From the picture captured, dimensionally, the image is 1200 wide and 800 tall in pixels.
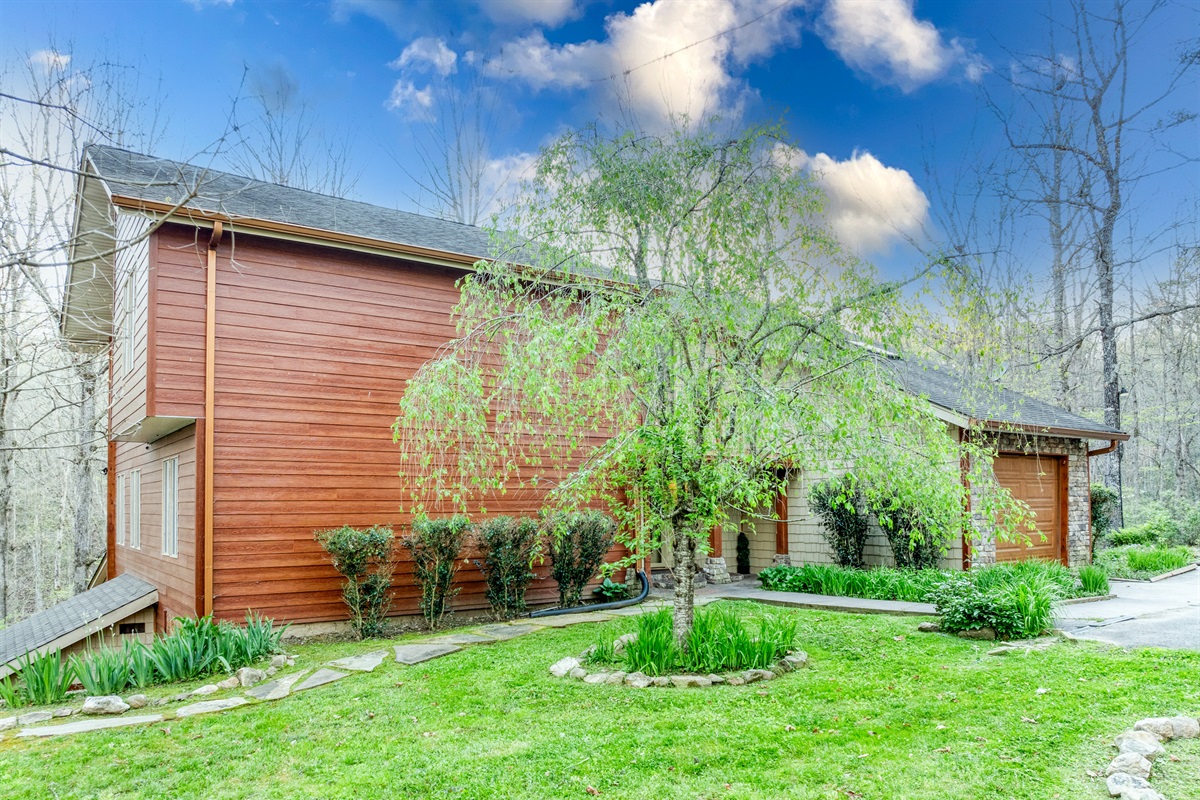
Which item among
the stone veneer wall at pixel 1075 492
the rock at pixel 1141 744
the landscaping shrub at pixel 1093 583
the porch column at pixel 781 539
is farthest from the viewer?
the porch column at pixel 781 539

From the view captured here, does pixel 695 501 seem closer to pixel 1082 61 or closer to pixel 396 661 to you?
pixel 396 661

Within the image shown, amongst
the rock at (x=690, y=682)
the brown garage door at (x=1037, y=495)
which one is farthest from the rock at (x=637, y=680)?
the brown garage door at (x=1037, y=495)

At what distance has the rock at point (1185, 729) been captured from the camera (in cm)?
378

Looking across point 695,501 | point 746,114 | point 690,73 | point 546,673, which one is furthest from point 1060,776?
point 690,73

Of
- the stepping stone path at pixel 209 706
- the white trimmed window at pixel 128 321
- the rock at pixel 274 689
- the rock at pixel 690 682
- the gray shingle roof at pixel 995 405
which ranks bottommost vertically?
the rock at pixel 274 689

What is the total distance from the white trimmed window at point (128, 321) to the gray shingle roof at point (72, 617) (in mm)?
2881

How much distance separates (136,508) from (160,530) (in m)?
2.18

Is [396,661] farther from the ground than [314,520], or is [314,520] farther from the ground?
[314,520]

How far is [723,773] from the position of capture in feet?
12.0

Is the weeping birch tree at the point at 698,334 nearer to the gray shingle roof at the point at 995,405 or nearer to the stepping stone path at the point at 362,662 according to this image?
the stepping stone path at the point at 362,662

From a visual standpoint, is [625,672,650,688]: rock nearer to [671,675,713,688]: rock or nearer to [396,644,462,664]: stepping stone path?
[671,675,713,688]: rock

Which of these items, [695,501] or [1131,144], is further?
[1131,144]

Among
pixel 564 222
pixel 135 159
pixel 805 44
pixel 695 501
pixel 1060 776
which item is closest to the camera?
pixel 1060 776

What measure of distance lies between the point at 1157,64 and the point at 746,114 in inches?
560
